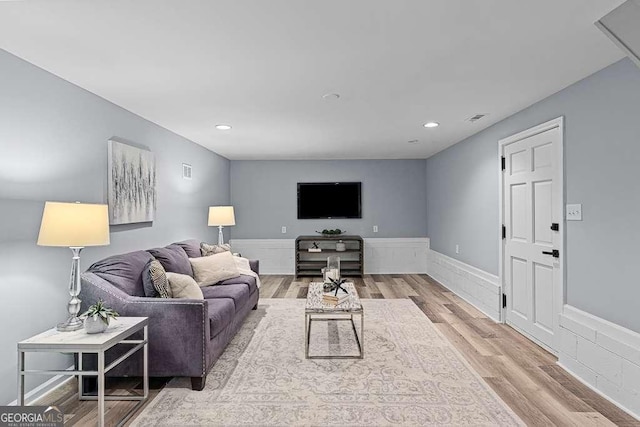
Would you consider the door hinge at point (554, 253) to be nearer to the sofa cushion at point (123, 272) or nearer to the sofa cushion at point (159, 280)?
the sofa cushion at point (159, 280)

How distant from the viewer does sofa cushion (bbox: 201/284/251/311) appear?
11.3ft

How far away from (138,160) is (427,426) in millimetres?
3340

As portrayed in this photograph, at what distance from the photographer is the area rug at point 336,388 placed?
7.20ft

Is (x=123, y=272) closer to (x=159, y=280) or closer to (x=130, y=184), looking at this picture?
(x=159, y=280)

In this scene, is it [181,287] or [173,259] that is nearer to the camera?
[181,287]

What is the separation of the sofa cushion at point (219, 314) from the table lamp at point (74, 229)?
879 millimetres

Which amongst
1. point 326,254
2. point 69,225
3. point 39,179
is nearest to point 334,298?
point 69,225

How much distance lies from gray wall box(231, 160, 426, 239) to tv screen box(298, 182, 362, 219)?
0.34 feet

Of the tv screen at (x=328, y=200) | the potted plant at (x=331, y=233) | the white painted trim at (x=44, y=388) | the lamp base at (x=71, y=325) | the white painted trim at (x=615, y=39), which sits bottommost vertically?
the white painted trim at (x=44, y=388)

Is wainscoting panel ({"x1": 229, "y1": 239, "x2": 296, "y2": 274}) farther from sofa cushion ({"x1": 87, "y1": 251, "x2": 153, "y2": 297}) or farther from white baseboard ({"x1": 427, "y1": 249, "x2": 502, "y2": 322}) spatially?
sofa cushion ({"x1": 87, "y1": 251, "x2": 153, "y2": 297})

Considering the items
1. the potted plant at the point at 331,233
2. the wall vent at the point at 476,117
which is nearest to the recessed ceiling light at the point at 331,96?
the wall vent at the point at 476,117

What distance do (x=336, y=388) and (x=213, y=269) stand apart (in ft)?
6.63

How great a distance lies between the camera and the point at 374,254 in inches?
270

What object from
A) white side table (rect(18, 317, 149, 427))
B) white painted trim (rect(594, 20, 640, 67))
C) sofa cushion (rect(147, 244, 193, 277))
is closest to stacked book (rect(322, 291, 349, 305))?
white side table (rect(18, 317, 149, 427))
